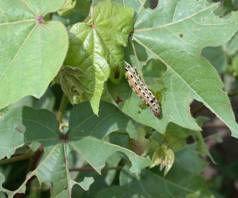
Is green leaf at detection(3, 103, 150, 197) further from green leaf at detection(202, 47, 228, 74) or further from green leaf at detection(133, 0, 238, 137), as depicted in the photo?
green leaf at detection(202, 47, 228, 74)

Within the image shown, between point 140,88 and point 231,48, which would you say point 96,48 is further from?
point 231,48

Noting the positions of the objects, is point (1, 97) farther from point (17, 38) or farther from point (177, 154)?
point (177, 154)

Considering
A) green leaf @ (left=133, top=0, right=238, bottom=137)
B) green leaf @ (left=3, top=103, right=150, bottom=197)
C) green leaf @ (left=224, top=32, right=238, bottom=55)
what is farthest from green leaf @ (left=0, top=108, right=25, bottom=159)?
green leaf @ (left=224, top=32, right=238, bottom=55)

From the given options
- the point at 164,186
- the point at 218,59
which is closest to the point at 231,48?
the point at 218,59

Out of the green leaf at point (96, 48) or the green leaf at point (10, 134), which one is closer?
the green leaf at point (96, 48)

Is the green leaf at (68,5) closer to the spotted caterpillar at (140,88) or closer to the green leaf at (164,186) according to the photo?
the spotted caterpillar at (140,88)

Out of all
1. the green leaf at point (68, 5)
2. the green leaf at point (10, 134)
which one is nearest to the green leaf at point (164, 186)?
the green leaf at point (10, 134)
